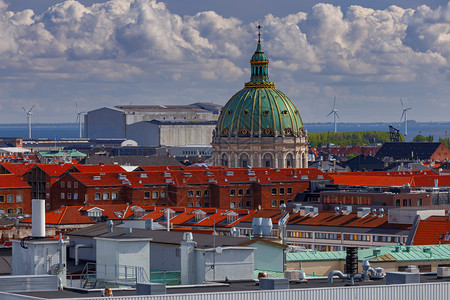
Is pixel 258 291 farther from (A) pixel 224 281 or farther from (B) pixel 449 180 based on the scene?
(B) pixel 449 180

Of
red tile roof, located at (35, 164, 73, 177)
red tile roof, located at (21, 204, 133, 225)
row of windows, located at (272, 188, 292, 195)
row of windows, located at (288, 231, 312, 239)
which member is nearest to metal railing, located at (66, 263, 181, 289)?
row of windows, located at (288, 231, 312, 239)

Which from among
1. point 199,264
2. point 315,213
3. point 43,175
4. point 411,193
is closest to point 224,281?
point 199,264

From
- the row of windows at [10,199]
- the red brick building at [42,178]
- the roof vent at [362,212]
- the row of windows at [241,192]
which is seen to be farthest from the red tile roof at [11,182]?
the roof vent at [362,212]

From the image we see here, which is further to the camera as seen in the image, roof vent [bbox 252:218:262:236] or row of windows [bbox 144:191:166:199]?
row of windows [bbox 144:191:166:199]

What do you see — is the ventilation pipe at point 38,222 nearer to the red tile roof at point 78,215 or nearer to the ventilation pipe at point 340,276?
the ventilation pipe at point 340,276

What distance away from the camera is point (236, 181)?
166 metres

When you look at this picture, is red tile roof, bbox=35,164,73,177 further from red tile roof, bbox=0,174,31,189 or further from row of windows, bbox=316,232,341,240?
row of windows, bbox=316,232,341,240

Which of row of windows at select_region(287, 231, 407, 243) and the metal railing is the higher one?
the metal railing

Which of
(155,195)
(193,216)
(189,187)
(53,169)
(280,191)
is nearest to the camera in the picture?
(193,216)

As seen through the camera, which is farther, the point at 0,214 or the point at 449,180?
the point at 449,180

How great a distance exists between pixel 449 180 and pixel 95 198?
3694cm

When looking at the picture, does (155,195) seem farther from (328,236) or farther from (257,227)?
(257,227)

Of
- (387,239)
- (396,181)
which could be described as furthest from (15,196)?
(387,239)

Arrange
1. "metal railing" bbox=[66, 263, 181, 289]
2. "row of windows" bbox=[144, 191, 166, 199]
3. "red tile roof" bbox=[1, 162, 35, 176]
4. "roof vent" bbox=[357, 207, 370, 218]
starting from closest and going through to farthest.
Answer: "metal railing" bbox=[66, 263, 181, 289], "roof vent" bbox=[357, 207, 370, 218], "row of windows" bbox=[144, 191, 166, 199], "red tile roof" bbox=[1, 162, 35, 176]
